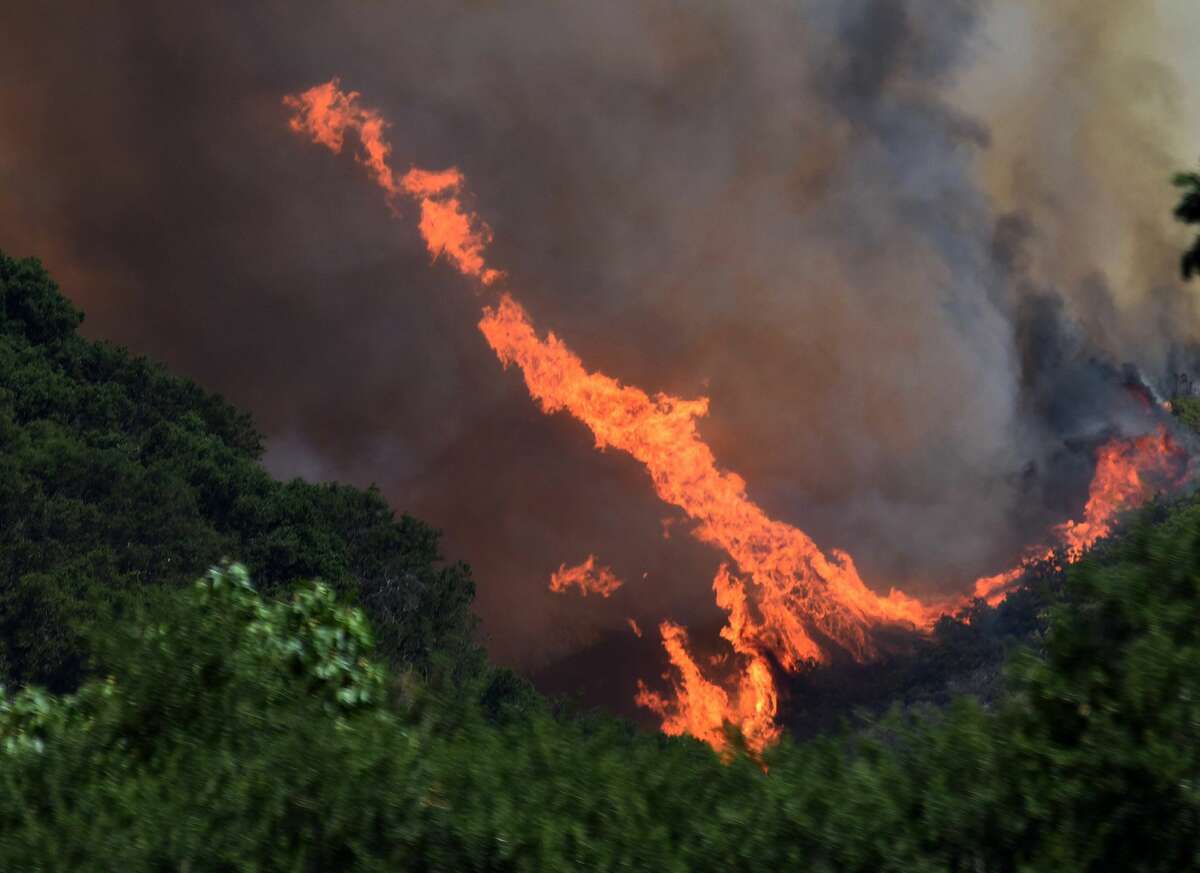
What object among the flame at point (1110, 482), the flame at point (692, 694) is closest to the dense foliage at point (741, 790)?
the flame at point (692, 694)

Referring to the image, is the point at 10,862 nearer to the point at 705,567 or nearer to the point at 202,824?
the point at 202,824

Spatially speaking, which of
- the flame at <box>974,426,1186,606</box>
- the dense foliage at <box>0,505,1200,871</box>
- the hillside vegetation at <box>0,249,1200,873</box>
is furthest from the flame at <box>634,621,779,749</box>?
the dense foliage at <box>0,505,1200,871</box>

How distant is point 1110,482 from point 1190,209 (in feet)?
167

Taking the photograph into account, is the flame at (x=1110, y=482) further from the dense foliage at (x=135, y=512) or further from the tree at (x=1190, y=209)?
the tree at (x=1190, y=209)

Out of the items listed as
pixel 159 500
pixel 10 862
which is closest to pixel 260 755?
pixel 10 862

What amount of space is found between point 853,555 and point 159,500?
2376 centimetres

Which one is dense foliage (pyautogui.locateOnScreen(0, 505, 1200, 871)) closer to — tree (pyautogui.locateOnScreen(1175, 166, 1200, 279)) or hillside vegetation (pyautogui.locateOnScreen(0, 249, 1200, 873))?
hillside vegetation (pyautogui.locateOnScreen(0, 249, 1200, 873))

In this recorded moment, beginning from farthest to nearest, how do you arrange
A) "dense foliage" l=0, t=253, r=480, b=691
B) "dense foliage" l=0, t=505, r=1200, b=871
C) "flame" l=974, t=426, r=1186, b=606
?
"flame" l=974, t=426, r=1186, b=606, "dense foliage" l=0, t=253, r=480, b=691, "dense foliage" l=0, t=505, r=1200, b=871

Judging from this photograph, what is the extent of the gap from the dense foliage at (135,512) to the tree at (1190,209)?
27.0m

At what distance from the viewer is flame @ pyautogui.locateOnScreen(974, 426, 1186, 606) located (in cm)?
4744

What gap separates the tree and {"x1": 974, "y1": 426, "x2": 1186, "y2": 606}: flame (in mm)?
42377

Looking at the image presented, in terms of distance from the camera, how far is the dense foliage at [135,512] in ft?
97.1

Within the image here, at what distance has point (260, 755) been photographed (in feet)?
17.7

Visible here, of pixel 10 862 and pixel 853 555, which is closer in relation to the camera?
pixel 10 862
